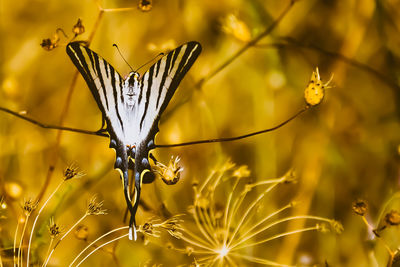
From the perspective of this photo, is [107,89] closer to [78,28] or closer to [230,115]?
[78,28]

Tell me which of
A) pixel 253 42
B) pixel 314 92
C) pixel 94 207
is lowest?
pixel 94 207

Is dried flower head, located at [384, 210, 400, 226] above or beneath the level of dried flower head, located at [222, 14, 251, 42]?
beneath

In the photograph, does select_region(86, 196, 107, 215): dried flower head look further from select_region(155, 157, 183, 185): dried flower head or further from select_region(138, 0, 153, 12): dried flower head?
select_region(138, 0, 153, 12): dried flower head

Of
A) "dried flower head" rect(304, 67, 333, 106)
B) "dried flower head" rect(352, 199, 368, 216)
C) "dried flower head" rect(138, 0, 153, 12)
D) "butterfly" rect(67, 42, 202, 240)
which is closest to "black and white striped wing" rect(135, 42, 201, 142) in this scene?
"butterfly" rect(67, 42, 202, 240)

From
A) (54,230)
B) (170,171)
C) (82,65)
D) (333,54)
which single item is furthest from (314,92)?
(54,230)

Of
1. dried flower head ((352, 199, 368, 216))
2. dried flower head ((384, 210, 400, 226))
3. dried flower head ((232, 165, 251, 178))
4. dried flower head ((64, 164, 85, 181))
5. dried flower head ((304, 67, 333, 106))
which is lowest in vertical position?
dried flower head ((384, 210, 400, 226))

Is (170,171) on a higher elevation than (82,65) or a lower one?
lower
